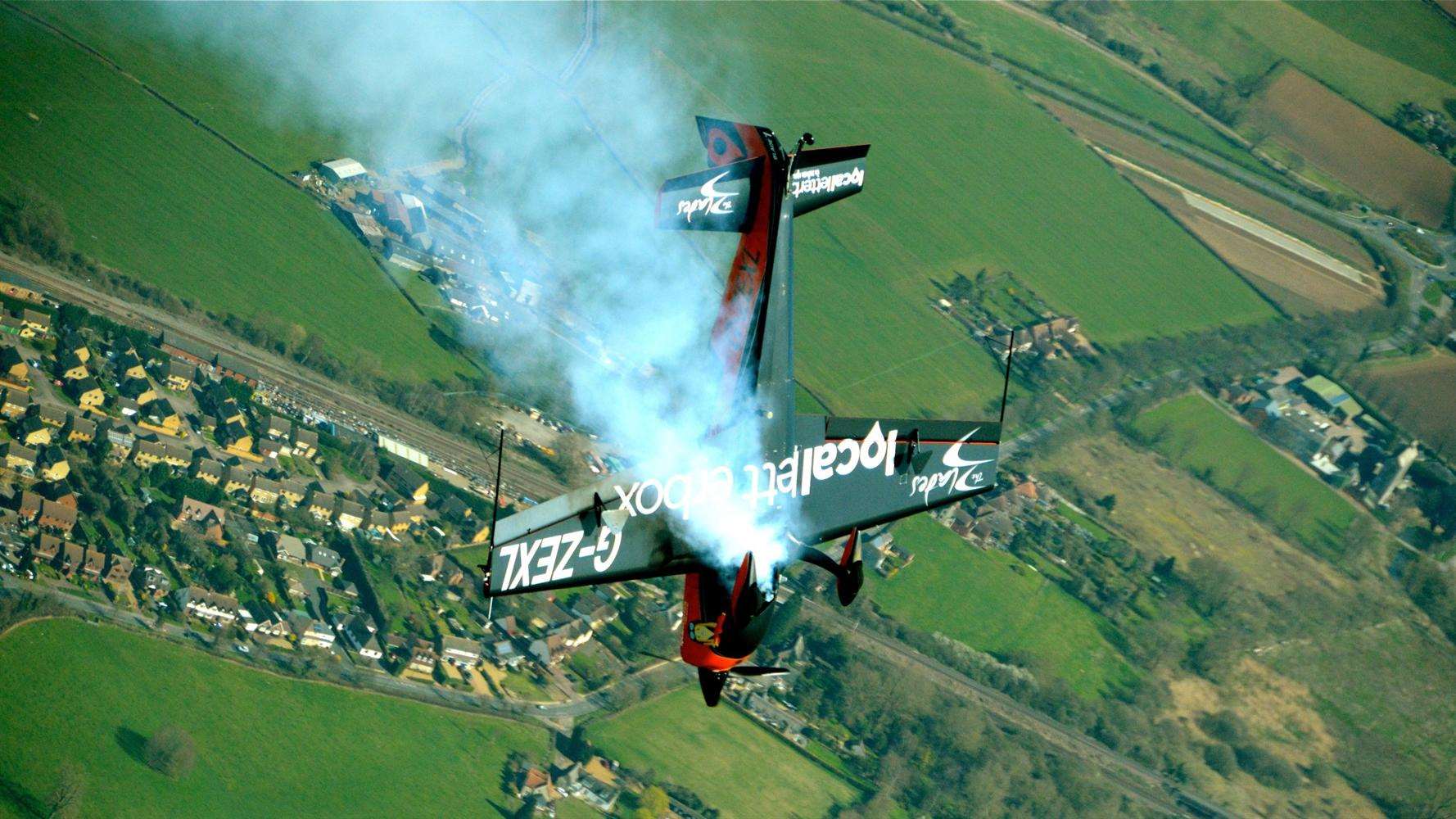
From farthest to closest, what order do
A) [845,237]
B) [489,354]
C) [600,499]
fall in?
[845,237] < [489,354] < [600,499]

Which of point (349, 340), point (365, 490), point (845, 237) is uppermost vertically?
point (845, 237)

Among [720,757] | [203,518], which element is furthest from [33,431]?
[720,757]

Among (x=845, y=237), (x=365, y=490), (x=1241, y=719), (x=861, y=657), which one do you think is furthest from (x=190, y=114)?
(x=1241, y=719)

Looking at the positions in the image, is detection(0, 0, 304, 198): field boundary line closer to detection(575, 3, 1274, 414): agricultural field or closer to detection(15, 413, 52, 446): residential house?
detection(575, 3, 1274, 414): agricultural field

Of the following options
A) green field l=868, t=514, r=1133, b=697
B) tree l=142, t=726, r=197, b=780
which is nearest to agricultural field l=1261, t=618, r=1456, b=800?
green field l=868, t=514, r=1133, b=697

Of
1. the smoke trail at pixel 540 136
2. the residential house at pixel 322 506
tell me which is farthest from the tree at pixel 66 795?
the smoke trail at pixel 540 136

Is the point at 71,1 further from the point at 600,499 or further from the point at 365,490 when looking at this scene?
the point at 600,499

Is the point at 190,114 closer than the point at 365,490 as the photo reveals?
No

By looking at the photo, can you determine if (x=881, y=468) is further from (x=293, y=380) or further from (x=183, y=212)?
(x=183, y=212)
